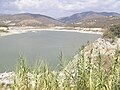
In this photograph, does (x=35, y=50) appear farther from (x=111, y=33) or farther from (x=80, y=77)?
(x=80, y=77)

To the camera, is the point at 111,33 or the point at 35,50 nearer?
the point at 111,33

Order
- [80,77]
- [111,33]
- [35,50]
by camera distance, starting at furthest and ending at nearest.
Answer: [35,50]
[111,33]
[80,77]

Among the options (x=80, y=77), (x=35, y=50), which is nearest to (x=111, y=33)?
(x=35, y=50)

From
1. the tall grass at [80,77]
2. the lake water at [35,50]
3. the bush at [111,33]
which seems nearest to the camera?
the tall grass at [80,77]

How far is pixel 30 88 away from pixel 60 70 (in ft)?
1.80

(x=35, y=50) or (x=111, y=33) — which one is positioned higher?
(x=111, y=33)

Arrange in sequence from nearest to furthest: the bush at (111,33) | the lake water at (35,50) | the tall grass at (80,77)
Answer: the tall grass at (80,77), the lake water at (35,50), the bush at (111,33)

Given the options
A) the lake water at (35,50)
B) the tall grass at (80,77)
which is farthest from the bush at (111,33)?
the tall grass at (80,77)

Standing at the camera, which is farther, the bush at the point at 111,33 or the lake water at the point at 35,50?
the bush at the point at 111,33

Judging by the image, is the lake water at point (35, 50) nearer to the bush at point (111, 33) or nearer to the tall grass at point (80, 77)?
the tall grass at point (80, 77)

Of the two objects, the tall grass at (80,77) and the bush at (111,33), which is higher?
the tall grass at (80,77)

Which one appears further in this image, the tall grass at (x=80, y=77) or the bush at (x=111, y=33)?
the bush at (x=111, y=33)

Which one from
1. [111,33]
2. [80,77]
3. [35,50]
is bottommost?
[35,50]

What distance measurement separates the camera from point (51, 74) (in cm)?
440
